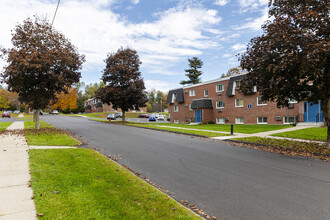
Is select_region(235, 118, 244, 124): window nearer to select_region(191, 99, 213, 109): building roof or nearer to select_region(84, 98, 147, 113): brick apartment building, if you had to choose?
select_region(191, 99, 213, 109): building roof

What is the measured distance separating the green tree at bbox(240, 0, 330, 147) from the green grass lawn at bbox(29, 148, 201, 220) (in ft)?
24.5

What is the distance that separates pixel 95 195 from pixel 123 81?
27973 mm

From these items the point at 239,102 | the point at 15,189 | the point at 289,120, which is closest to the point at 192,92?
the point at 239,102

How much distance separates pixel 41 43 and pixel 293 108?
25.3 meters

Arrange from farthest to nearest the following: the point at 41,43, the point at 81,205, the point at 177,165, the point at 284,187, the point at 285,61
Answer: the point at 41,43, the point at 285,61, the point at 177,165, the point at 284,187, the point at 81,205

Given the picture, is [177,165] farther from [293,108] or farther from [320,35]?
[293,108]

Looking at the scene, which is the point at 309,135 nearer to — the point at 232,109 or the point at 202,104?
the point at 232,109

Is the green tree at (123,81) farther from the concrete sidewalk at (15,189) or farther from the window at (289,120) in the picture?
the concrete sidewalk at (15,189)

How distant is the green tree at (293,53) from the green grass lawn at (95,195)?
24.5 feet

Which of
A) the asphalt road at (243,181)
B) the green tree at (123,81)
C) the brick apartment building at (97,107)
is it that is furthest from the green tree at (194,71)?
the asphalt road at (243,181)

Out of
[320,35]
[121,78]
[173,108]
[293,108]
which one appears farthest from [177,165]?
[173,108]

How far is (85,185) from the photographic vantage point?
4.98 m

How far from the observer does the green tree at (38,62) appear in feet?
49.7

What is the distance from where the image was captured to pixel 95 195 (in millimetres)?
4422
